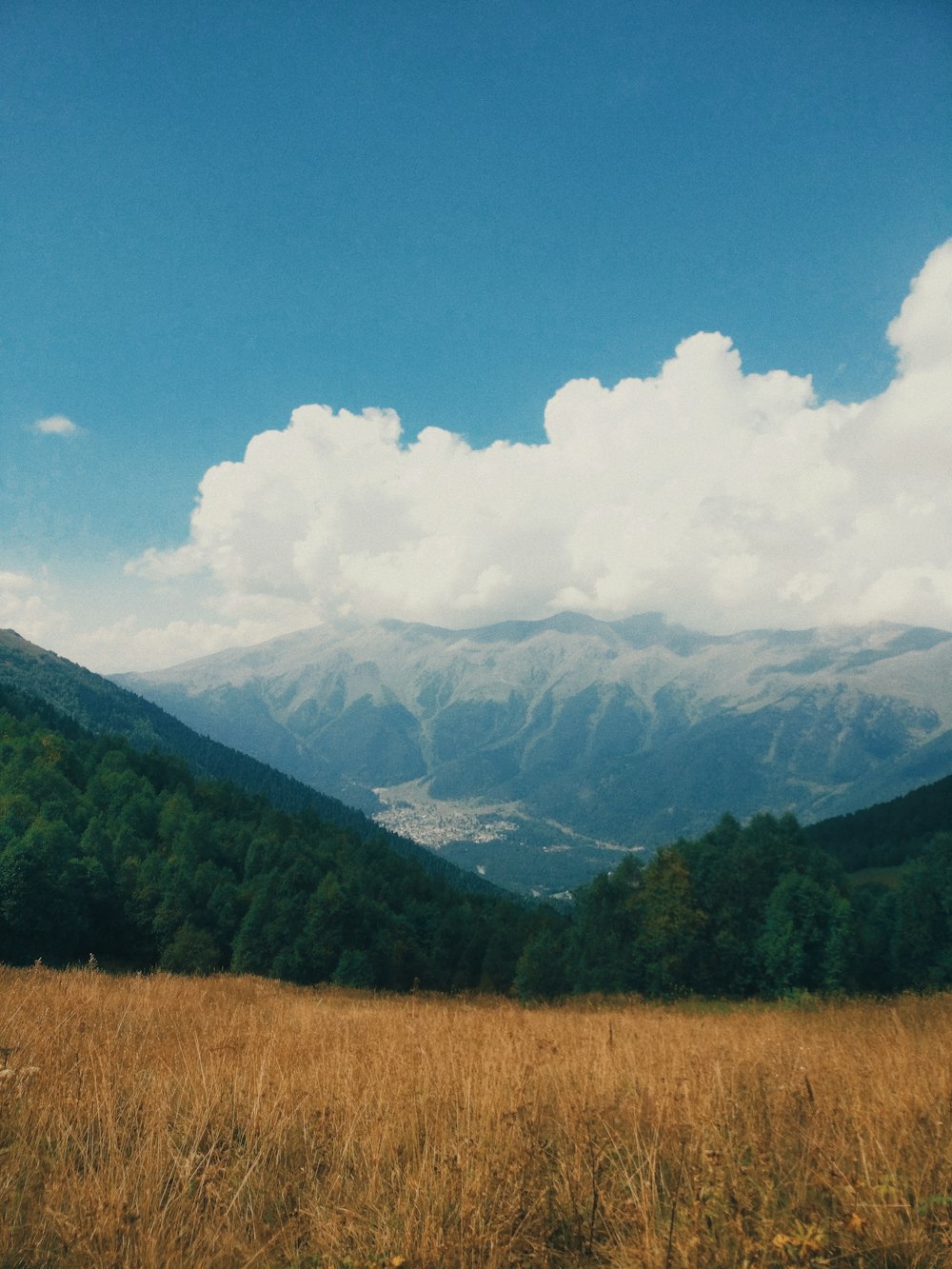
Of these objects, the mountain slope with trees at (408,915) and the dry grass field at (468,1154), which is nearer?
the dry grass field at (468,1154)

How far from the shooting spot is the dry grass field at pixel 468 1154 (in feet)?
12.4

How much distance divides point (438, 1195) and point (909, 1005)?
16713 millimetres

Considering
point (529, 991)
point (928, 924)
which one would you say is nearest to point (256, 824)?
point (529, 991)

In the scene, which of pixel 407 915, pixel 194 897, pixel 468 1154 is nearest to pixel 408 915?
pixel 407 915

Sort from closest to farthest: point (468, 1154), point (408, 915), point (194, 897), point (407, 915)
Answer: point (468, 1154) < point (194, 897) < point (407, 915) < point (408, 915)

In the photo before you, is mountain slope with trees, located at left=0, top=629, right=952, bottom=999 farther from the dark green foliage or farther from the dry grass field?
the dry grass field

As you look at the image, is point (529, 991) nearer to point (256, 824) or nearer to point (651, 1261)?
point (256, 824)

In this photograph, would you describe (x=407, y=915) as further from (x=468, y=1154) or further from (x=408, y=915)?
(x=468, y=1154)

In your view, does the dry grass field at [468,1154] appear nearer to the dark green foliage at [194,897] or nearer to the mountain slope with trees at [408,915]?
the dark green foliage at [194,897]

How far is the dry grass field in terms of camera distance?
3.79 metres

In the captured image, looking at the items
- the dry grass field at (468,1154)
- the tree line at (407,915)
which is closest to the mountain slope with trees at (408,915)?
the tree line at (407,915)

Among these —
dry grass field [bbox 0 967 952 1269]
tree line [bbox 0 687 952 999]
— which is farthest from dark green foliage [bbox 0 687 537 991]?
dry grass field [bbox 0 967 952 1269]

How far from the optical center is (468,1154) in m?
4.63

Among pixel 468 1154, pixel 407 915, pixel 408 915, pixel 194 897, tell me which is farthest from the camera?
pixel 408 915
